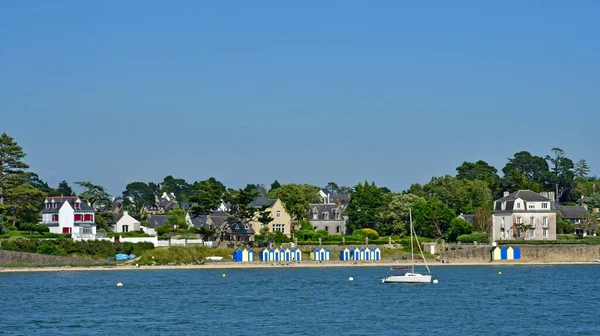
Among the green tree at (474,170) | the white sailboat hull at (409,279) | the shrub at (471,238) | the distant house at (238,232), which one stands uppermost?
the green tree at (474,170)

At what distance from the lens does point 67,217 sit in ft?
355

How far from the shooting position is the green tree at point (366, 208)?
121812 millimetres

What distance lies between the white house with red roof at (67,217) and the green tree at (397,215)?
3542cm

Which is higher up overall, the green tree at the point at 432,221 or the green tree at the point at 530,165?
A: the green tree at the point at 530,165

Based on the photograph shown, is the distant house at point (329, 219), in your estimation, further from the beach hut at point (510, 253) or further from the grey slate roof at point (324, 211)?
the beach hut at point (510, 253)

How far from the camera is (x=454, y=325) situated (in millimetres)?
51875

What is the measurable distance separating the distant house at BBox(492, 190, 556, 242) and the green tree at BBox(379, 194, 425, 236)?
10684 mm

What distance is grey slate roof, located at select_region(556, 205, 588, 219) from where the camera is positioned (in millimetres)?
128875

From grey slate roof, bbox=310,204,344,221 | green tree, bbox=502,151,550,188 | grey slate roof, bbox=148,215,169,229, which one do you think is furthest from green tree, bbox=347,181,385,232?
green tree, bbox=502,151,550,188

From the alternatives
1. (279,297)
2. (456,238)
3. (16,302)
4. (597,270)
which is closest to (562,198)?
(456,238)

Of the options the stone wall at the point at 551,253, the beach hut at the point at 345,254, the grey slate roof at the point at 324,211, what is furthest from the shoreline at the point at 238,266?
the grey slate roof at the point at 324,211

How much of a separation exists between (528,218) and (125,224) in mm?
51267

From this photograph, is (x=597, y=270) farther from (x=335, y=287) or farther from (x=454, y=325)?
(x=454, y=325)

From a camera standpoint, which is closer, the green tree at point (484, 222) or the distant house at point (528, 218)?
the distant house at point (528, 218)
